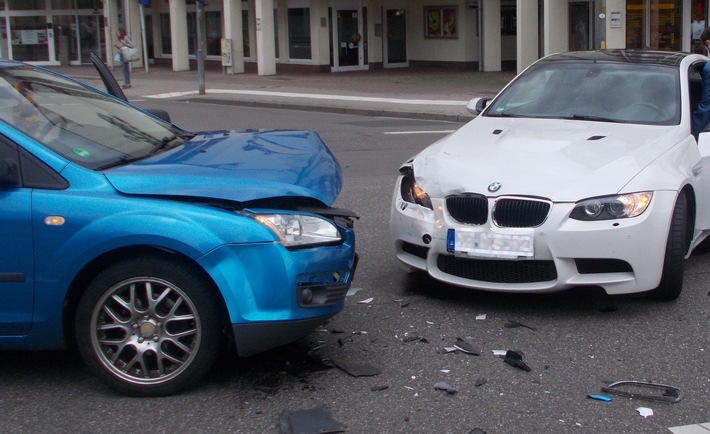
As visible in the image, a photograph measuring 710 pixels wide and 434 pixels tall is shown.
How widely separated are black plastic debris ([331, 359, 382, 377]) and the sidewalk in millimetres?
14289

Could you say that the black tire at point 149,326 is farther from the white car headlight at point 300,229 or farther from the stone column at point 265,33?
the stone column at point 265,33

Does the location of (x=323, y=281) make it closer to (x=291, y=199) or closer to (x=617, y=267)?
(x=291, y=199)

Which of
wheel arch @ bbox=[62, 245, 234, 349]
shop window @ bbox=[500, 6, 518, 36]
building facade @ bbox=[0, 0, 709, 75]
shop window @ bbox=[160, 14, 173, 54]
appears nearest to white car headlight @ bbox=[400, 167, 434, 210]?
wheel arch @ bbox=[62, 245, 234, 349]

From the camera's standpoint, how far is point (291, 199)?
4855 millimetres

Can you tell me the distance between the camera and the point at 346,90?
2572cm

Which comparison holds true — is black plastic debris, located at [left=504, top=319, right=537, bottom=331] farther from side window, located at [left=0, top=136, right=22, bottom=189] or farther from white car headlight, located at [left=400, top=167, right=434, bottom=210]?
side window, located at [left=0, top=136, right=22, bottom=189]

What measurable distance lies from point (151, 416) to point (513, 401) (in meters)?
1.73

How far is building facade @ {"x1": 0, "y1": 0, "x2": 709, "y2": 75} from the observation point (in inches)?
989

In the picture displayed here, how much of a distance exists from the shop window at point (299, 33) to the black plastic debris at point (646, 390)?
2928 cm

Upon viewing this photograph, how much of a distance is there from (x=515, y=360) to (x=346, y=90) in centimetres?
2101

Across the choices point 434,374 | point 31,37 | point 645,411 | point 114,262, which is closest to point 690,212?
point 645,411

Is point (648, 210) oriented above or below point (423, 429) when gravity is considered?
above

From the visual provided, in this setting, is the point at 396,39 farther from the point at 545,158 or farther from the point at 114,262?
the point at 114,262

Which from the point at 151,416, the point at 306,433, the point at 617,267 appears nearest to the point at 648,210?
the point at 617,267
